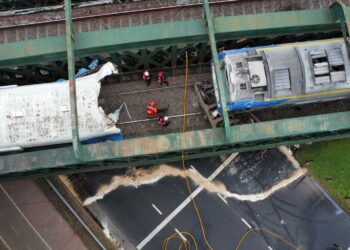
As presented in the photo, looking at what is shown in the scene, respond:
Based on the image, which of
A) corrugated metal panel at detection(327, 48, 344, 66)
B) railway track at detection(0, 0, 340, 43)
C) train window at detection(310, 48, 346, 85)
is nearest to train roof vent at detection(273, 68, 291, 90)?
train window at detection(310, 48, 346, 85)

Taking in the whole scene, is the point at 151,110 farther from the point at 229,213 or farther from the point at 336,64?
the point at 336,64

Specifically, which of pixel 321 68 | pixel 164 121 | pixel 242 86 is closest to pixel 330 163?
pixel 321 68

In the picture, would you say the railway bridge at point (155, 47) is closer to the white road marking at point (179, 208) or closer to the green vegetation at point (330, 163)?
the green vegetation at point (330, 163)

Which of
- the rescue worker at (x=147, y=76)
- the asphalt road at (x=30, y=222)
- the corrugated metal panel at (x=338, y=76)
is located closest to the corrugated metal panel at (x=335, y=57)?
the corrugated metal panel at (x=338, y=76)

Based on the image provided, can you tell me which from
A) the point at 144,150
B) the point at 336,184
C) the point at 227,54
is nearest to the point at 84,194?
the point at 144,150

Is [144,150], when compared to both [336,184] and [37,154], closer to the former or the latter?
[37,154]
